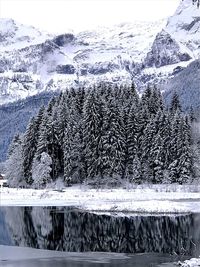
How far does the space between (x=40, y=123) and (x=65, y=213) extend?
47408 mm

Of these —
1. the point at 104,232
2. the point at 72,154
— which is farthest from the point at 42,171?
the point at 104,232

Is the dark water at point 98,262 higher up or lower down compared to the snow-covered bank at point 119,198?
higher up

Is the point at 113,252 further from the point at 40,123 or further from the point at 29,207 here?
the point at 40,123

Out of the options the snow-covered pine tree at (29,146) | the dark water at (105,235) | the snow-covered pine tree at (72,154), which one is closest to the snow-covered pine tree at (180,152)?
the snow-covered pine tree at (72,154)

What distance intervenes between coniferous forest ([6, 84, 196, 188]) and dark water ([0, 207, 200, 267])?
3264 centimetres

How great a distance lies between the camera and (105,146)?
91.1 metres

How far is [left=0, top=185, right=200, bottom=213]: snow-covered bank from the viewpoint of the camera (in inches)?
2302

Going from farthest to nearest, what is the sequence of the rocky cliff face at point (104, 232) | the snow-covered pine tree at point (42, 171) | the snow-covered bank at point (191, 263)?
the snow-covered pine tree at point (42, 171) → the rocky cliff face at point (104, 232) → the snow-covered bank at point (191, 263)

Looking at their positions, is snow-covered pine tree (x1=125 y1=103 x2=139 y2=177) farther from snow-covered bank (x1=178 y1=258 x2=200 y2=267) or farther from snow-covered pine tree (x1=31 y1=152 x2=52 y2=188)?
snow-covered bank (x1=178 y1=258 x2=200 y2=267)

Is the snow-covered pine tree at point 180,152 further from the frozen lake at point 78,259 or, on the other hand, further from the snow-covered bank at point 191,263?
the snow-covered bank at point 191,263

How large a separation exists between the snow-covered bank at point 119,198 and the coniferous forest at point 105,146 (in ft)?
14.6

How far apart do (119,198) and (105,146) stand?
19.7 metres

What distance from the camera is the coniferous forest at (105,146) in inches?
3524

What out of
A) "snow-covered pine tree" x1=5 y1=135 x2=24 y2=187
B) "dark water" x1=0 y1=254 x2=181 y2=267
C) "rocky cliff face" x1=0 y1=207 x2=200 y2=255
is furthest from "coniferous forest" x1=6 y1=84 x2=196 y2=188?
"dark water" x1=0 y1=254 x2=181 y2=267
